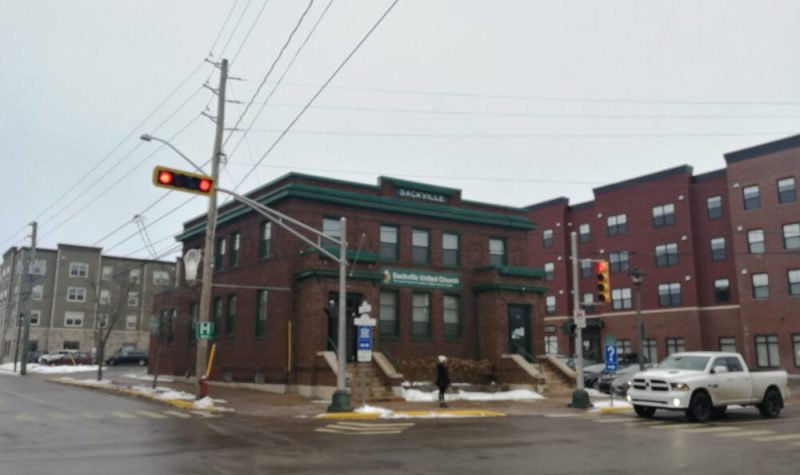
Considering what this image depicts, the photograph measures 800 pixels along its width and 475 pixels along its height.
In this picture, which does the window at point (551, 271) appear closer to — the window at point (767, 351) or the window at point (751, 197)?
the window at point (751, 197)

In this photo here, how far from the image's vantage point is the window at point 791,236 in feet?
154

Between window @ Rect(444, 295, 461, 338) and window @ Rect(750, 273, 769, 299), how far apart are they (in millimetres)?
27004

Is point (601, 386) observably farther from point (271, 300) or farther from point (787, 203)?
point (787, 203)

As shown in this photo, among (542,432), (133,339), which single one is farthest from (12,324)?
(542,432)

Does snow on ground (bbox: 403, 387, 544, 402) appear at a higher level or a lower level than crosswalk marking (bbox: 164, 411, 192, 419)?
higher

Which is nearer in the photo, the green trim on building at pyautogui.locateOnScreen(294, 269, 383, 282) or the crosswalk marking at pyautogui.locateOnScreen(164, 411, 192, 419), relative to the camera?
the crosswalk marking at pyautogui.locateOnScreen(164, 411, 192, 419)

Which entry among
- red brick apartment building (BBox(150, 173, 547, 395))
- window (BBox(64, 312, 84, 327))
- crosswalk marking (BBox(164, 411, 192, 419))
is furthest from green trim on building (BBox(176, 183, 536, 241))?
window (BBox(64, 312, 84, 327))

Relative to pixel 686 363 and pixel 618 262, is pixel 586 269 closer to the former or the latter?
pixel 618 262

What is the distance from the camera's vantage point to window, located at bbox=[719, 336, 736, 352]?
2025 inches

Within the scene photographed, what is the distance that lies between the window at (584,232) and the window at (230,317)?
123 feet

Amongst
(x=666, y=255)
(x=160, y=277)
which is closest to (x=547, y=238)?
(x=666, y=255)

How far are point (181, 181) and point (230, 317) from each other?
60.9 ft

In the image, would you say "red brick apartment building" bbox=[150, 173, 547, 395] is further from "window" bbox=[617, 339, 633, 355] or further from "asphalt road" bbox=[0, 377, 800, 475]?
"window" bbox=[617, 339, 633, 355]

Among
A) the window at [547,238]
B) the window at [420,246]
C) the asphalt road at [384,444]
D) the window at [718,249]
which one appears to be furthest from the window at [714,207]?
the asphalt road at [384,444]
